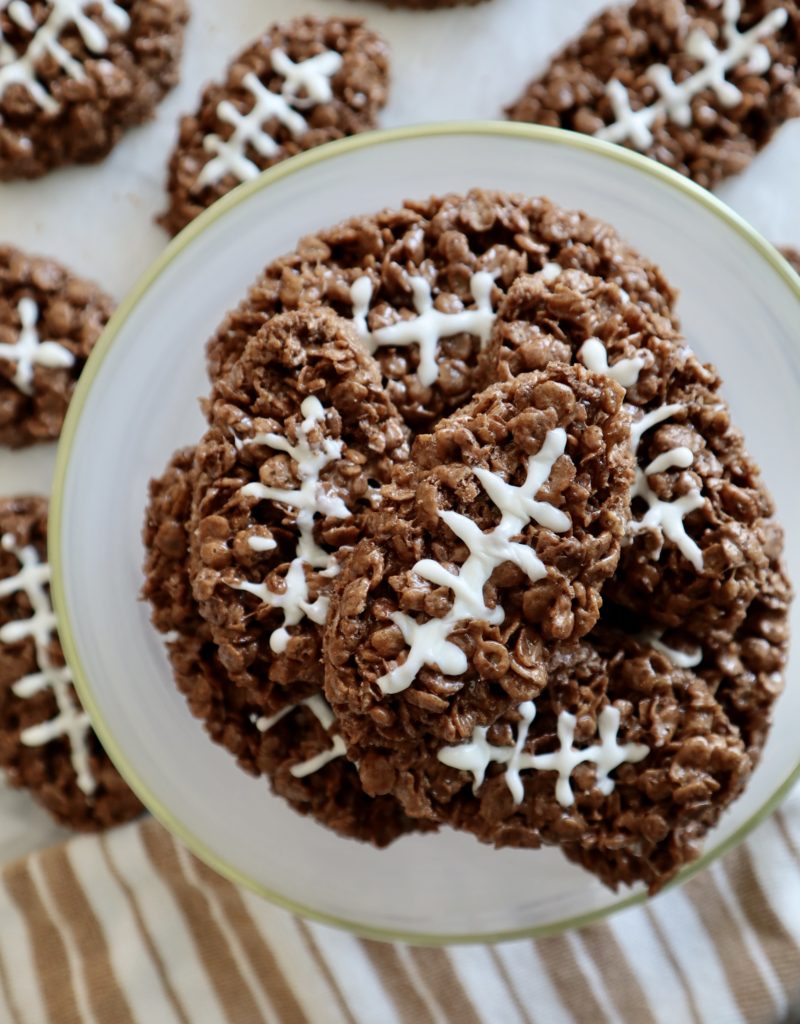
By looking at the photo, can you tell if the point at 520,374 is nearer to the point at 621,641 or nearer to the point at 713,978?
the point at 621,641

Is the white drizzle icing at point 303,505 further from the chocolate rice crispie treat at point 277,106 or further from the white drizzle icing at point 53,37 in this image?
the white drizzle icing at point 53,37

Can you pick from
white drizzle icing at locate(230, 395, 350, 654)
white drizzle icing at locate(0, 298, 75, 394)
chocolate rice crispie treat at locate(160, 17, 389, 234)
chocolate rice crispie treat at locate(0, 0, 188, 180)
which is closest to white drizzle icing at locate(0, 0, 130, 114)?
chocolate rice crispie treat at locate(0, 0, 188, 180)

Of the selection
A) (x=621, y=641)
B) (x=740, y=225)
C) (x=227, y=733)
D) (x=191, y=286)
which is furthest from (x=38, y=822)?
(x=740, y=225)

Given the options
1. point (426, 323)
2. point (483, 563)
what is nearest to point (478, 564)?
point (483, 563)

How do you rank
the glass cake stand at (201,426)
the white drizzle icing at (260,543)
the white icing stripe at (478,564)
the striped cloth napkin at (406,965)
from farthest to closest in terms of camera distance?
the striped cloth napkin at (406,965), the glass cake stand at (201,426), the white drizzle icing at (260,543), the white icing stripe at (478,564)

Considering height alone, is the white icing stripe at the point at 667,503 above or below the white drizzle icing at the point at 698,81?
below

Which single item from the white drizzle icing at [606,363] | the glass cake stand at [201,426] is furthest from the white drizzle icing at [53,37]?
the white drizzle icing at [606,363]

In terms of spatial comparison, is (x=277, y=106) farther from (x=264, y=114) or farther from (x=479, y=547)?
(x=479, y=547)
